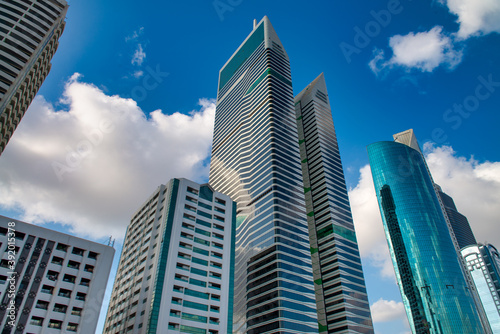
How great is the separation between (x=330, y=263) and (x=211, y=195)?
167 feet

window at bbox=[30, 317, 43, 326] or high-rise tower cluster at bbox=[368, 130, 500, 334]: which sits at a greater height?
high-rise tower cluster at bbox=[368, 130, 500, 334]

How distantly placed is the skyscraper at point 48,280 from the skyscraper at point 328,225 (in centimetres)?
7170

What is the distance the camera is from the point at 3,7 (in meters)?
70.0

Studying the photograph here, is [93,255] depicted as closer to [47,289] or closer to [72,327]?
[47,289]

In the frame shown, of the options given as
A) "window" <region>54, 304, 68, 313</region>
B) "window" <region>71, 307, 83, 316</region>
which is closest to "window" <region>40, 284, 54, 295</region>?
"window" <region>54, 304, 68, 313</region>

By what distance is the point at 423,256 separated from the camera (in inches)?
6777

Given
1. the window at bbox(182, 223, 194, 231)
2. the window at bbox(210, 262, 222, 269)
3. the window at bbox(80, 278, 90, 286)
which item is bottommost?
the window at bbox(80, 278, 90, 286)

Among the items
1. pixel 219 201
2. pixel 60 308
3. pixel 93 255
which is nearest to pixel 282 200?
pixel 219 201

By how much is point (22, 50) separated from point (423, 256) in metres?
183

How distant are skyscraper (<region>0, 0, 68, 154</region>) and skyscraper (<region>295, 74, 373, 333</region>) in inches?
3786

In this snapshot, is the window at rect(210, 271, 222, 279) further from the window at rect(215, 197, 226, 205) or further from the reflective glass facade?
the reflective glass facade

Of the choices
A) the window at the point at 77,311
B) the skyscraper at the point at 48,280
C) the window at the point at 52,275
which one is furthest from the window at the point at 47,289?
the window at the point at 77,311

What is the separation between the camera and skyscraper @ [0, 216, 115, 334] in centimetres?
5203

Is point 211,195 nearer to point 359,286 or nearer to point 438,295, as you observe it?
point 359,286
